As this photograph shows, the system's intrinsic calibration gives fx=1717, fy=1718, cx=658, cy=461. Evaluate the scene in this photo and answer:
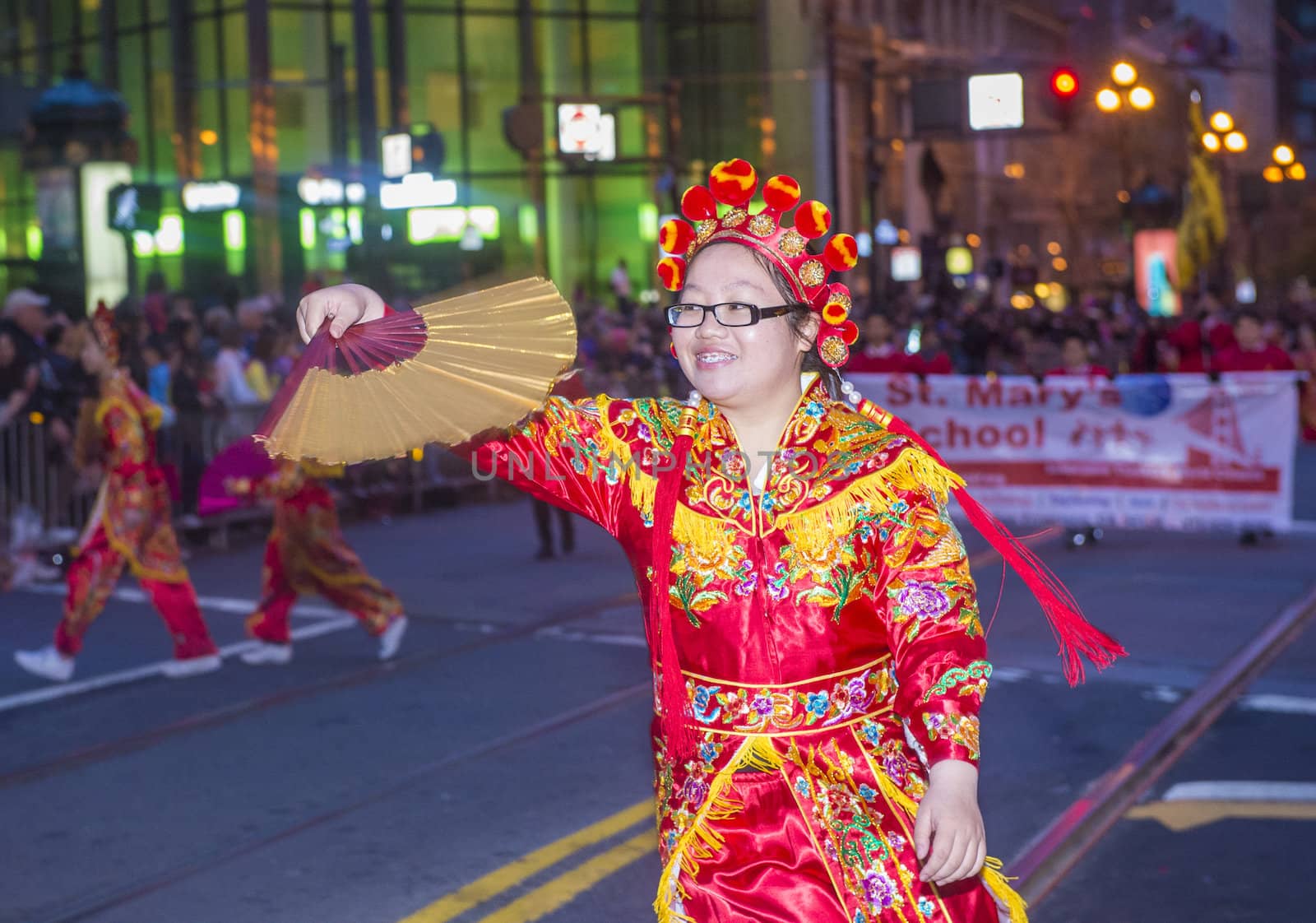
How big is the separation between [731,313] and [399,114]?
2836 centimetres

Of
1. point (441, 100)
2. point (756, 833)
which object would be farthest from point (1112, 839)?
point (441, 100)

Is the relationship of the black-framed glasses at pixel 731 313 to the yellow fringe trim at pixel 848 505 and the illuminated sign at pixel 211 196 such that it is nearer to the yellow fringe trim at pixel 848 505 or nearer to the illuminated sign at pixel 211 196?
the yellow fringe trim at pixel 848 505

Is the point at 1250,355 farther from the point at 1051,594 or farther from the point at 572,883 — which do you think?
the point at 1051,594

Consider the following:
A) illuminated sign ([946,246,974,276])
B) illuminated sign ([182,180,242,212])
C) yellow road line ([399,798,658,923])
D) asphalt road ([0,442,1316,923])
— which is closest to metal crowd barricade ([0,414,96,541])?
asphalt road ([0,442,1316,923])

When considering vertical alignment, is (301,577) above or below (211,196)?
below

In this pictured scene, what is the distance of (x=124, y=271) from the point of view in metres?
30.1

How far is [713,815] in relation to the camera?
2869 millimetres

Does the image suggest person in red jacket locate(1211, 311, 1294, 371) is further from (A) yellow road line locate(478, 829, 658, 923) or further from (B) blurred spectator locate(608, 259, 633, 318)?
(B) blurred spectator locate(608, 259, 633, 318)

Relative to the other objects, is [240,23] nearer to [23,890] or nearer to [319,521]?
[319,521]

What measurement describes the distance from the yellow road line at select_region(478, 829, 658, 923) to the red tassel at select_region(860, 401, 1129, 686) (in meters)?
2.12

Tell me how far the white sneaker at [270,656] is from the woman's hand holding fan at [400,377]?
5928 mm

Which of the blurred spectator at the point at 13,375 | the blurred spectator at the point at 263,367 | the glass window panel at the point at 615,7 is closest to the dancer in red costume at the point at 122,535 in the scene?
the blurred spectator at the point at 13,375

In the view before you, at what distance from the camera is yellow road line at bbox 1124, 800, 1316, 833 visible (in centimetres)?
573

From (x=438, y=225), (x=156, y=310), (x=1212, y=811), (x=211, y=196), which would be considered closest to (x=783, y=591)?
(x=1212, y=811)
